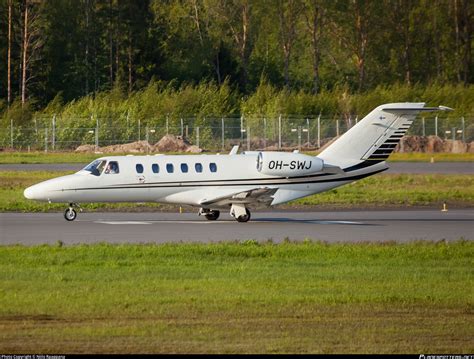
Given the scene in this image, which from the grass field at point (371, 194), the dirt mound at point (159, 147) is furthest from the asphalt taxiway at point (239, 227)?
the dirt mound at point (159, 147)

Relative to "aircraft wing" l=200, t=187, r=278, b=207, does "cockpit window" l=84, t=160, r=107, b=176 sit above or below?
above

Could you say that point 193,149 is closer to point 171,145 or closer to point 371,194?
point 171,145

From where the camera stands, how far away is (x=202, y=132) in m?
69.3

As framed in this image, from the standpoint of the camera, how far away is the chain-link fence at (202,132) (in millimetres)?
68562

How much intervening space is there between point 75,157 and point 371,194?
26.0 metres

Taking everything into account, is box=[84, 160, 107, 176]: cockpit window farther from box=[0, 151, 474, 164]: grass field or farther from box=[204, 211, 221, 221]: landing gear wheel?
box=[0, 151, 474, 164]: grass field

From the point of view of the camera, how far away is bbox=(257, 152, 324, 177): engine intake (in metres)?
30.8

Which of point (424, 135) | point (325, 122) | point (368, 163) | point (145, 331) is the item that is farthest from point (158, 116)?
point (145, 331)

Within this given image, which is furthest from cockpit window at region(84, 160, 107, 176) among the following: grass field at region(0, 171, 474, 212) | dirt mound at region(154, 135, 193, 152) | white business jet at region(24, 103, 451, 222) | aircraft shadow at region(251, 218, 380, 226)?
dirt mound at region(154, 135, 193, 152)

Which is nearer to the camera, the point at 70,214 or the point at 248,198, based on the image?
the point at 248,198

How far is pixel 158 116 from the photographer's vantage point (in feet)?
240

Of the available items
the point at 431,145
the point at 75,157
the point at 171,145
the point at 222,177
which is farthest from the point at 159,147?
the point at 222,177

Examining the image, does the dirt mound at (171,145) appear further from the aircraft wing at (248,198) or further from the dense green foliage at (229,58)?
the aircraft wing at (248,198)

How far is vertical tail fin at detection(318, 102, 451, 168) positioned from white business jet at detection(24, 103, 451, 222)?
3 centimetres
